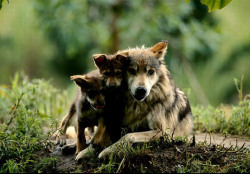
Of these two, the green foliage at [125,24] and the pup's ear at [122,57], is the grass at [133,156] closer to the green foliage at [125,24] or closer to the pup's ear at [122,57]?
the pup's ear at [122,57]

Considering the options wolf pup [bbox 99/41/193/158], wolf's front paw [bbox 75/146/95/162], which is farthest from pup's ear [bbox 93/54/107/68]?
wolf's front paw [bbox 75/146/95/162]

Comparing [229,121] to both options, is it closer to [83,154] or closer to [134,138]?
[134,138]

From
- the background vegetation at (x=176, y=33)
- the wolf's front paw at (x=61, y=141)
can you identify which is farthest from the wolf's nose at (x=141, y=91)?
the background vegetation at (x=176, y=33)

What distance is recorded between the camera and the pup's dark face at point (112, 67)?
4.30 meters

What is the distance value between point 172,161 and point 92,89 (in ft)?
4.59

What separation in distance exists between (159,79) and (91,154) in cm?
143

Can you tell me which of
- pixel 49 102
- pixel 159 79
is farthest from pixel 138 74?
pixel 49 102

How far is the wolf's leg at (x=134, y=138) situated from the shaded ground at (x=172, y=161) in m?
0.09

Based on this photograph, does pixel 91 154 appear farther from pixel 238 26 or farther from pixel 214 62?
pixel 238 26

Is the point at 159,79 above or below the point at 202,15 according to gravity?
below

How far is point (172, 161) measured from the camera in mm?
3719

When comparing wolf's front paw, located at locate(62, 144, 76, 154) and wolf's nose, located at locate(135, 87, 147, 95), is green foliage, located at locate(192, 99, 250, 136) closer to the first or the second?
wolf's nose, located at locate(135, 87, 147, 95)

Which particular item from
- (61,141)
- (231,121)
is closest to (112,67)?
(61,141)

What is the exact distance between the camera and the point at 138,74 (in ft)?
14.0
